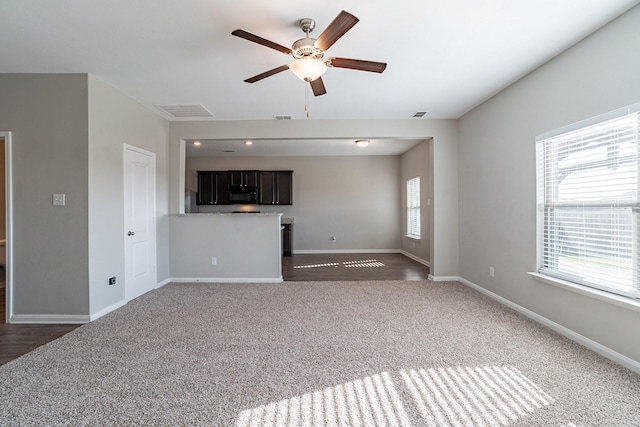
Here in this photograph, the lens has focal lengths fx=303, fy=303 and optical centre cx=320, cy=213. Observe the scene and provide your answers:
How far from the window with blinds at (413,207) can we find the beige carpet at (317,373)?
3.80 m

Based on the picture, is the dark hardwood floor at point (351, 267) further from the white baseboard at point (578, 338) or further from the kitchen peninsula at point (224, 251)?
the white baseboard at point (578, 338)

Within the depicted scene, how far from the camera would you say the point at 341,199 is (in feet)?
26.5

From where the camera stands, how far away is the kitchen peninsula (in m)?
4.87

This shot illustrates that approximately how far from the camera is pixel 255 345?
8.49 feet

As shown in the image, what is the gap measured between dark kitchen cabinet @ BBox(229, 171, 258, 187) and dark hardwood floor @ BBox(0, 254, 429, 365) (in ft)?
7.17

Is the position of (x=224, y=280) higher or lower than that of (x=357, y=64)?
lower

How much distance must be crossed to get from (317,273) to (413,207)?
3.20 metres

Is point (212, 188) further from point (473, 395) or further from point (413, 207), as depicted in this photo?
point (473, 395)

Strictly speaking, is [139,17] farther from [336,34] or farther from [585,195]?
[585,195]

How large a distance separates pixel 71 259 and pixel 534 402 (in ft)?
13.7

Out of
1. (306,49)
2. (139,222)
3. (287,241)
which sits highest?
(306,49)

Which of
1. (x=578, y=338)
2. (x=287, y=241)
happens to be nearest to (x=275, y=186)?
(x=287, y=241)

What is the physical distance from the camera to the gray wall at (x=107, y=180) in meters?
3.24

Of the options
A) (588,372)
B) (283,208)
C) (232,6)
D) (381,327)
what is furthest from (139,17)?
(283,208)
